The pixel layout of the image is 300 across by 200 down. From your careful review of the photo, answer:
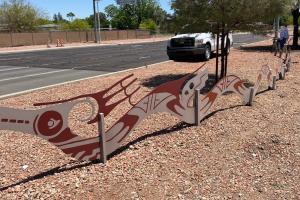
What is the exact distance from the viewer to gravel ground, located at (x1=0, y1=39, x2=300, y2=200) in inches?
178

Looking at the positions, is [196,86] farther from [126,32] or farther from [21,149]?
[126,32]

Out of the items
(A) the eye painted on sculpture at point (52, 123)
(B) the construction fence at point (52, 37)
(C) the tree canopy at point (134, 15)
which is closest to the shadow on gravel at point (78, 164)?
(A) the eye painted on sculpture at point (52, 123)

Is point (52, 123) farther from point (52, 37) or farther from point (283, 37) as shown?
point (52, 37)

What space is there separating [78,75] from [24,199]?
10620mm

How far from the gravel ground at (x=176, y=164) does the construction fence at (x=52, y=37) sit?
4343 centimetres

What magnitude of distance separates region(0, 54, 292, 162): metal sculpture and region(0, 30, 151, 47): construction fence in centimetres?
4387

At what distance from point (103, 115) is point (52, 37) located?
5043cm

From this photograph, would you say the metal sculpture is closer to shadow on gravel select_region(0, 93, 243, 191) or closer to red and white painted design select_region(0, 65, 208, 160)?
red and white painted design select_region(0, 65, 208, 160)

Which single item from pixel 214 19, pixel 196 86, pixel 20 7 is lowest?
pixel 196 86

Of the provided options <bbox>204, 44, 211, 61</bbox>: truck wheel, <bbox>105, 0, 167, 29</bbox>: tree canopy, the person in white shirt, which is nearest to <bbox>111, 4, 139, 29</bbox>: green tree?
<bbox>105, 0, 167, 29</bbox>: tree canopy

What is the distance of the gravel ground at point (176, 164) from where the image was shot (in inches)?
178

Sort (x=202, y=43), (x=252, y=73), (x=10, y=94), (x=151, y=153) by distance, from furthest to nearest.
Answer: (x=202, y=43), (x=252, y=73), (x=10, y=94), (x=151, y=153)

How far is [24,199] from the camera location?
14.0 feet

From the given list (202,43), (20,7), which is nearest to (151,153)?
(202,43)
